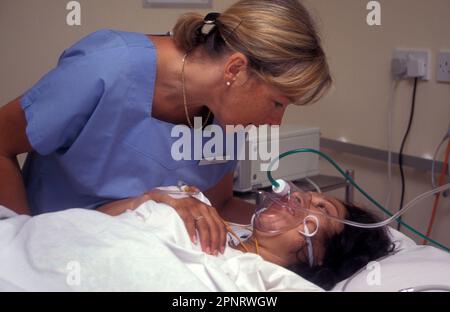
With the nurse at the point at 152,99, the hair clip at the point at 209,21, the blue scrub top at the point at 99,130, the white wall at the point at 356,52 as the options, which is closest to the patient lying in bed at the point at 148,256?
the nurse at the point at 152,99

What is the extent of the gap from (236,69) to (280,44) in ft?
0.46

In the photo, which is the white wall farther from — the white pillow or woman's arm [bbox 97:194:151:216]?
woman's arm [bbox 97:194:151:216]

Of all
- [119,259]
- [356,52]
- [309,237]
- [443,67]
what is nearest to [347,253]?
[309,237]

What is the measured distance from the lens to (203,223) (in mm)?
1413

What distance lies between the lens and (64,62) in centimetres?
155

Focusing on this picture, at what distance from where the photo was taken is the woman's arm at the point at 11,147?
155 cm

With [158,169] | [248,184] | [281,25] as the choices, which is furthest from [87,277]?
[248,184]

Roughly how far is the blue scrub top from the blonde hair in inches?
11.0

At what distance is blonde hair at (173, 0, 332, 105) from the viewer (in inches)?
56.0

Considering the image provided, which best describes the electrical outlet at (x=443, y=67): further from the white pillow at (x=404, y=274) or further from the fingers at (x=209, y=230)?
the fingers at (x=209, y=230)

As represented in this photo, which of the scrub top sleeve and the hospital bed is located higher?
the scrub top sleeve

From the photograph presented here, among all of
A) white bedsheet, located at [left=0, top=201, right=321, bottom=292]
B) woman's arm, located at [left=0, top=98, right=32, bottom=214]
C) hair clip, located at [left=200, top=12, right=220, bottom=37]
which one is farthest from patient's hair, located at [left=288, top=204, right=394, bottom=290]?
woman's arm, located at [left=0, top=98, right=32, bottom=214]

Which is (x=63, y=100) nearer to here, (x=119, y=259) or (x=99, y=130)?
(x=99, y=130)

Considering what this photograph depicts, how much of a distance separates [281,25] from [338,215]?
643mm
